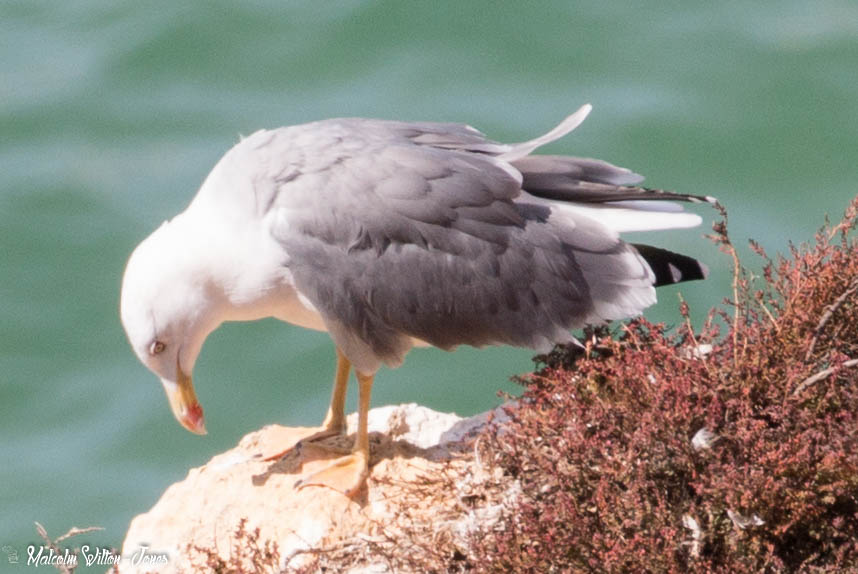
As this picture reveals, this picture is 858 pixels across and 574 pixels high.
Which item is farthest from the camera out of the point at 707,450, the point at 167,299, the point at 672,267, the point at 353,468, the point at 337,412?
the point at 337,412

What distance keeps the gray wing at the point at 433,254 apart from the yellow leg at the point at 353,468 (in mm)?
214

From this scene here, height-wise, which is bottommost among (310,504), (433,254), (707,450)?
(310,504)

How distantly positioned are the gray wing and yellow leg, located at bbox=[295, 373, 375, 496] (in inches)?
8.4

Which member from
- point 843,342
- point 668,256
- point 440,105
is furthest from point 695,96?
point 843,342

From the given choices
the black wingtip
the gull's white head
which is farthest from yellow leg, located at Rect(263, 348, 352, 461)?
the black wingtip

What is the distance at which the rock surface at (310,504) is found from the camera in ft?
16.0

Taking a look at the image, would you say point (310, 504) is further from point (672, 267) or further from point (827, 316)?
point (827, 316)

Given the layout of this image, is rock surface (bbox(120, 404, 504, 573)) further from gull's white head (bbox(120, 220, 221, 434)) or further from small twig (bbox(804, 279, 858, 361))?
small twig (bbox(804, 279, 858, 361))

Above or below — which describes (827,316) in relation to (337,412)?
above

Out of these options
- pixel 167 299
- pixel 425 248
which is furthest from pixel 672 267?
pixel 167 299

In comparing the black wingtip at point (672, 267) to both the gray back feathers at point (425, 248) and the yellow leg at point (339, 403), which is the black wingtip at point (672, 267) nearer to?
the gray back feathers at point (425, 248)

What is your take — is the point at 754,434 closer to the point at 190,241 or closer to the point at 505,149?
the point at 505,149

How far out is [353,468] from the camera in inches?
211

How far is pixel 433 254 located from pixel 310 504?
1.03 meters
